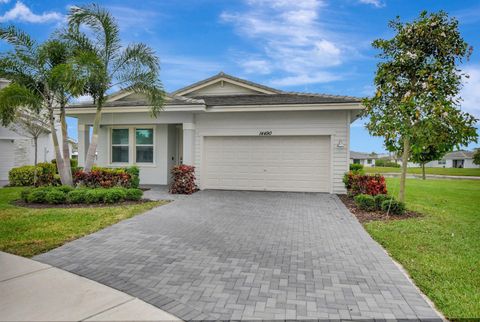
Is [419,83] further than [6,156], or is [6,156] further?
[6,156]

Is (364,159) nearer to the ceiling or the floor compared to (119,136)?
nearer to the floor

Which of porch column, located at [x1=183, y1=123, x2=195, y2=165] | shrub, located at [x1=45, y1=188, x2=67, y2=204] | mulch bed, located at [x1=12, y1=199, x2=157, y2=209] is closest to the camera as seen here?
mulch bed, located at [x1=12, y1=199, x2=157, y2=209]

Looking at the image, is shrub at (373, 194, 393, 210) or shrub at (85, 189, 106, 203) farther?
shrub at (85, 189, 106, 203)

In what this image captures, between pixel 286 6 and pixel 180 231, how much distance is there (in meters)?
10.1

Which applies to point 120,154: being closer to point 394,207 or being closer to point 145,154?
point 145,154

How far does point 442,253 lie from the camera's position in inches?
212

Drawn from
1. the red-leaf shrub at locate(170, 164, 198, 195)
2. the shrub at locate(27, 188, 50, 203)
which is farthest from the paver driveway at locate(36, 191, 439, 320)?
the shrub at locate(27, 188, 50, 203)

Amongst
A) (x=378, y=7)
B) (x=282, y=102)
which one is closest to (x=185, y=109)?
(x=282, y=102)

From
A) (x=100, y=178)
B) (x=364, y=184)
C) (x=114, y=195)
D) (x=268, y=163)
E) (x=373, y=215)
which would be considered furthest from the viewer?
(x=268, y=163)

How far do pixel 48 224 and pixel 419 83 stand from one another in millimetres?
10178

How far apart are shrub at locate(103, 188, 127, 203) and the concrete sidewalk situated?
5.50 meters

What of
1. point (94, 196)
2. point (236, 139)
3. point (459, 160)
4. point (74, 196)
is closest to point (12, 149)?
point (74, 196)

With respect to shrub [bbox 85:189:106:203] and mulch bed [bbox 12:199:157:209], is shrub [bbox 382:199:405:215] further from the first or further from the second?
shrub [bbox 85:189:106:203]

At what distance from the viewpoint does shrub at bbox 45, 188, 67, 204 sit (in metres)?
9.68
